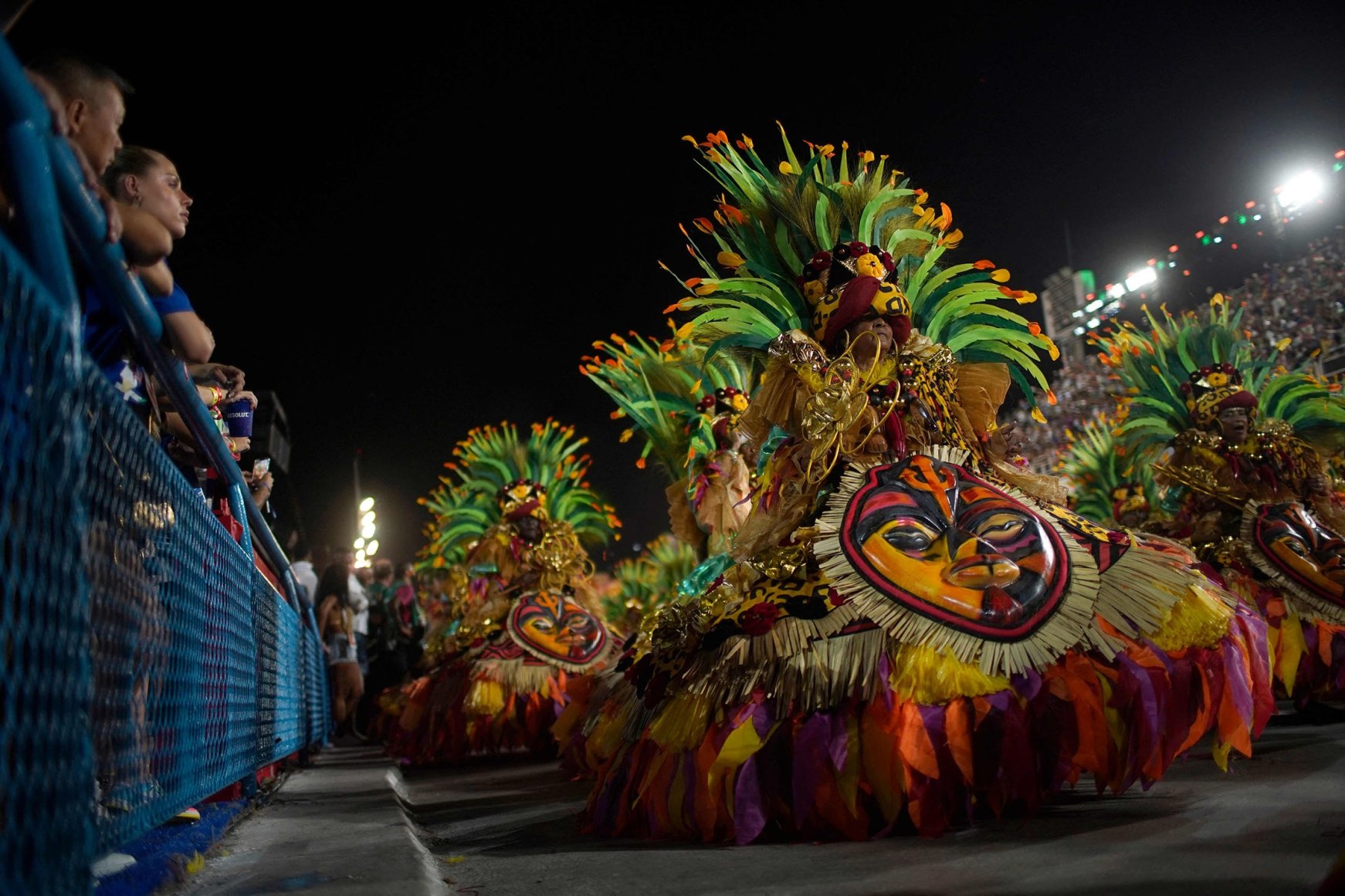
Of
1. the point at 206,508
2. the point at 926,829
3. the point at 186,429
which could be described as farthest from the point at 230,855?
A: the point at 926,829

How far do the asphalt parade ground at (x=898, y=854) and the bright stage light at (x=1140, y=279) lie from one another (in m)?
26.1

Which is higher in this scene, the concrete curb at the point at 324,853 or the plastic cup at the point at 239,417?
the plastic cup at the point at 239,417

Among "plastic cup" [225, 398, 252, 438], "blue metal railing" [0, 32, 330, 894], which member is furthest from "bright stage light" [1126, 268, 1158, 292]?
"blue metal railing" [0, 32, 330, 894]

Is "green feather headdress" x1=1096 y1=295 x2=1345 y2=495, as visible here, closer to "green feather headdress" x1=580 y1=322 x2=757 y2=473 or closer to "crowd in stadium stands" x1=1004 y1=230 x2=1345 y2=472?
"green feather headdress" x1=580 y1=322 x2=757 y2=473

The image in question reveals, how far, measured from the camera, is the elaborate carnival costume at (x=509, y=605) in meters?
6.73

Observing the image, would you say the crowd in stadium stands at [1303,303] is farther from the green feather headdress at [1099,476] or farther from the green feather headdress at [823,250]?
the green feather headdress at [823,250]

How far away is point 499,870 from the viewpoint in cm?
253

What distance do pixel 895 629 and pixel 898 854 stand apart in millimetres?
594

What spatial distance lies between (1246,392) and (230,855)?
6.11 metres

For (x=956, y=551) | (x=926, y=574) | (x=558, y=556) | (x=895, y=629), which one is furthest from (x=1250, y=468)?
(x=558, y=556)

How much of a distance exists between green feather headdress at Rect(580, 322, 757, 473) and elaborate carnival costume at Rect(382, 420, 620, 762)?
147 cm

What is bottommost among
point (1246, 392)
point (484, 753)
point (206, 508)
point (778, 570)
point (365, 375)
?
point (484, 753)

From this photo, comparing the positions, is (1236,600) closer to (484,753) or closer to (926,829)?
(926,829)

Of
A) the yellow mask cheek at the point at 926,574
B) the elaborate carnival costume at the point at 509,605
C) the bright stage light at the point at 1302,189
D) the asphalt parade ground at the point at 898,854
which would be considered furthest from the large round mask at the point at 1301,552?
the bright stage light at the point at 1302,189
